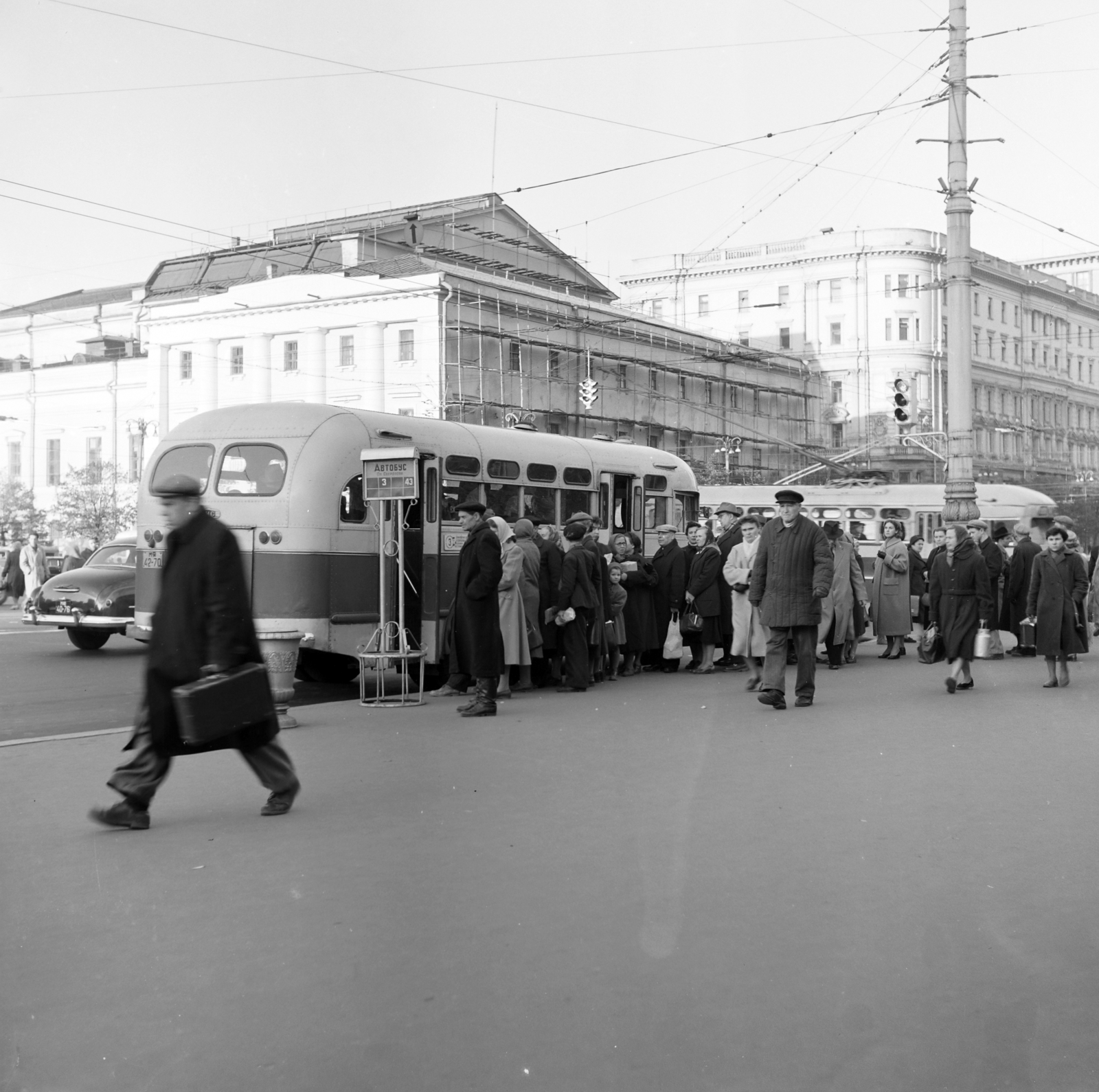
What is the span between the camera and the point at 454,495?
1700 cm

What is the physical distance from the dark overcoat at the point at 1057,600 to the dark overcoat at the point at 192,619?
388 inches

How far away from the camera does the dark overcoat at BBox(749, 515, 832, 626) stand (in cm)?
1275

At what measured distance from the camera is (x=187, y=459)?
51.3 feet

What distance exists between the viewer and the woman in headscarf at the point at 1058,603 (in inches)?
580

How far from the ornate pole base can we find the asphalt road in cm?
1134

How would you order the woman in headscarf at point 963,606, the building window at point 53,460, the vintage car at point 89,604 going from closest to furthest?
the woman in headscarf at point 963,606, the vintage car at point 89,604, the building window at point 53,460

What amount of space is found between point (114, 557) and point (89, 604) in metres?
1.76

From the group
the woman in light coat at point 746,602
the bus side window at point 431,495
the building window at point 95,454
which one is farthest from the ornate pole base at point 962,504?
the building window at point 95,454

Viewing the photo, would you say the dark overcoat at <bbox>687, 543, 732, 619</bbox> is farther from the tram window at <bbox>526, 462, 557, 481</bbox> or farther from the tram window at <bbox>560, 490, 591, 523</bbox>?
the tram window at <bbox>560, 490, 591, 523</bbox>

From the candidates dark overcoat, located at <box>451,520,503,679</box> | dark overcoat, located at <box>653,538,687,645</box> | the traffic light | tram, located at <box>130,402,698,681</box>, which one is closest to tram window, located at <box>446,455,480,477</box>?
tram, located at <box>130,402,698,681</box>

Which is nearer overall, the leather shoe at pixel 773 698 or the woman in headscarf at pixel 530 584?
the leather shoe at pixel 773 698

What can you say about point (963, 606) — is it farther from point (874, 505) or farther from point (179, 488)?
point (874, 505)

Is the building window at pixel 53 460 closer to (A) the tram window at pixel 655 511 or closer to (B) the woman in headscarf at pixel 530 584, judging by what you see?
(A) the tram window at pixel 655 511

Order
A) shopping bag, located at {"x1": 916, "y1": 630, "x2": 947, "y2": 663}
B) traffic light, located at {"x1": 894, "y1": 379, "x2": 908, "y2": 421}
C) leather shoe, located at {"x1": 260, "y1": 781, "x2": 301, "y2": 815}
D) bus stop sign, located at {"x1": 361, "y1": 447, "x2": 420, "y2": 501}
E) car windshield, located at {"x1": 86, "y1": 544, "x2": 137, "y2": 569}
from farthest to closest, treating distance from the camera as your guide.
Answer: traffic light, located at {"x1": 894, "y1": 379, "x2": 908, "y2": 421} → car windshield, located at {"x1": 86, "y1": 544, "x2": 137, "y2": 569} → shopping bag, located at {"x1": 916, "y1": 630, "x2": 947, "y2": 663} → bus stop sign, located at {"x1": 361, "y1": 447, "x2": 420, "y2": 501} → leather shoe, located at {"x1": 260, "y1": 781, "x2": 301, "y2": 815}
